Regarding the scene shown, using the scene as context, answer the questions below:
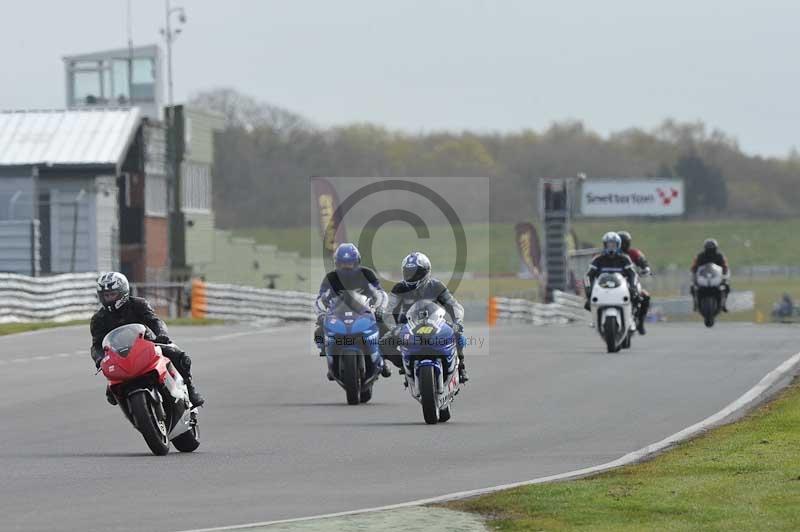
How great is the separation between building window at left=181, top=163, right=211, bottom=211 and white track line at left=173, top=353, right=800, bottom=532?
39.1 metres

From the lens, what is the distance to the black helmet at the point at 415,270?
1662 centimetres

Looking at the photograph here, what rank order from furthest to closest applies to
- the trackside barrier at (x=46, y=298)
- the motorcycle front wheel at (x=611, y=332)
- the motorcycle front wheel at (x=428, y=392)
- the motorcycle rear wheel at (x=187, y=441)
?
the trackside barrier at (x=46, y=298) → the motorcycle front wheel at (x=611, y=332) → the motorcycle front wheel at (x=428, y=392) → the motorcycle rear wheel at (x=187, y=441)

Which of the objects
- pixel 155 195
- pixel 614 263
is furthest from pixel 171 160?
pixel 614 263

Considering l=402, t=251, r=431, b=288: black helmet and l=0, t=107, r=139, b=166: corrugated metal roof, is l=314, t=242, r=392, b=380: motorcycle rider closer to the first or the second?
l=402, t=251, r=431, b=288: black helmet

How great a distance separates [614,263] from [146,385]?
1517 centimetres

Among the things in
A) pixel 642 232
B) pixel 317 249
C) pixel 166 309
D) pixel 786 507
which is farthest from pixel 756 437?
pixel 642 232

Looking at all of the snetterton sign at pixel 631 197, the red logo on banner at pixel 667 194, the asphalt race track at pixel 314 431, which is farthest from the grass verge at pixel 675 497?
the red logo on banner at pixel 667 194

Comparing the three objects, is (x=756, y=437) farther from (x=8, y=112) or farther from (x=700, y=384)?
(x=8, y=112)

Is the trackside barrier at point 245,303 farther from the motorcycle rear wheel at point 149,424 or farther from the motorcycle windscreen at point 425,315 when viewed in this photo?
the motorcycle rear wheel at point 149,424

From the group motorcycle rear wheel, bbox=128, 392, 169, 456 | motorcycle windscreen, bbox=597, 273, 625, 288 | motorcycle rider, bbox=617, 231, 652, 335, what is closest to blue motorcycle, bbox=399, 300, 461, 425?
motorcycle rear wheel, bbox=128, 392, 169, 456

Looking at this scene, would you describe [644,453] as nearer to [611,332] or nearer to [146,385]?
[146,385]

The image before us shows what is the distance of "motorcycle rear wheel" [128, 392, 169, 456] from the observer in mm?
13398

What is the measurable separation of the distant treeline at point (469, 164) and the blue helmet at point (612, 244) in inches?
2377

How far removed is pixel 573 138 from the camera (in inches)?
3937
